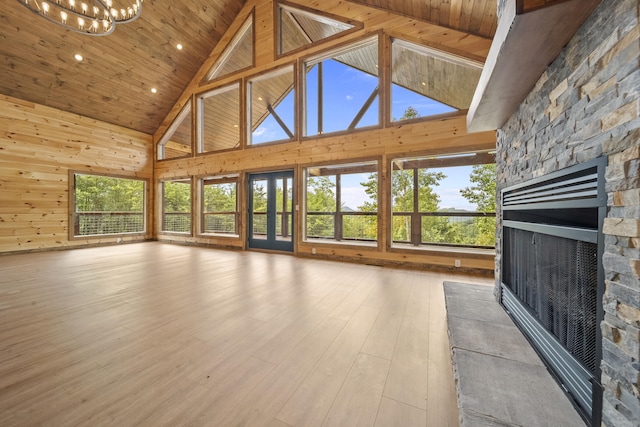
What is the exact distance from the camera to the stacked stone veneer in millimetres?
820

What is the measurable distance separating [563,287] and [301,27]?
7008 mm

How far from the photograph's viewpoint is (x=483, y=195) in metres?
5.33

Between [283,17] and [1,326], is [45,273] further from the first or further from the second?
[283,17]

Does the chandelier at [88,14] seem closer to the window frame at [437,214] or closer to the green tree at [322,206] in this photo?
the green tree at [322,206]

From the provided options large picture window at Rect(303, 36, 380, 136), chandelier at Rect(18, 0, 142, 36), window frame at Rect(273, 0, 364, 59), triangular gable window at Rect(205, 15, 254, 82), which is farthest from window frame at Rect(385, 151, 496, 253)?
triangular gable window at Rect(205, 15, 254, 82)

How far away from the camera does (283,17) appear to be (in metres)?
6.05

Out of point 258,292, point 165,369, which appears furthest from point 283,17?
point 165,369

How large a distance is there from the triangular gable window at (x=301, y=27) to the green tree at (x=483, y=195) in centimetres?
421

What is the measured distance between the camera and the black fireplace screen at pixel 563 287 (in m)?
1.09

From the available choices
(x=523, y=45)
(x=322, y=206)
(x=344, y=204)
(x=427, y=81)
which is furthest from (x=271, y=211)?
(x=523, y=45)

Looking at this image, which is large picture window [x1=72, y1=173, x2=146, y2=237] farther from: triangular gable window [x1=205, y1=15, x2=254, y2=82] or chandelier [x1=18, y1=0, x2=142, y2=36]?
chandelier [x1=18, y1=0, x2=142, y2=36]

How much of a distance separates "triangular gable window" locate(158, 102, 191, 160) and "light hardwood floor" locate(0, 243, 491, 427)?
18.2 ft

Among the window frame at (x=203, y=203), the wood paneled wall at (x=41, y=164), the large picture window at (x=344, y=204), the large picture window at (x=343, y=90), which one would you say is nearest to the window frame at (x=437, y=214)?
the large picture window at (x=344, y=204)

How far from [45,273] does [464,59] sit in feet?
24.9
